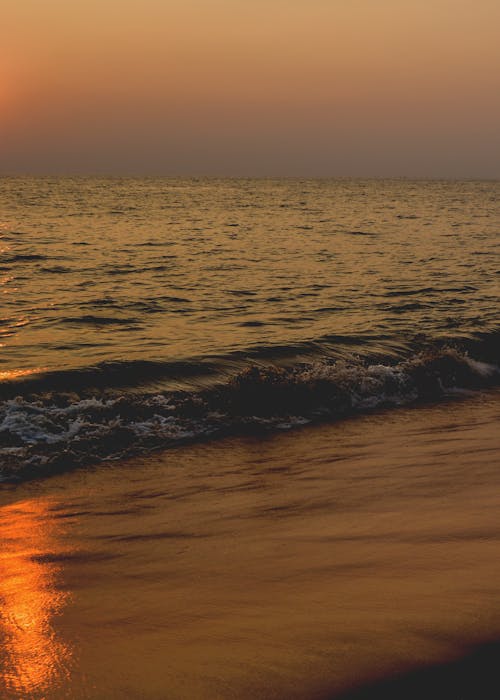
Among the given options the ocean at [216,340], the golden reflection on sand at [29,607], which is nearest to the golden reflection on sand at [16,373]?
the ocean at [216,340]

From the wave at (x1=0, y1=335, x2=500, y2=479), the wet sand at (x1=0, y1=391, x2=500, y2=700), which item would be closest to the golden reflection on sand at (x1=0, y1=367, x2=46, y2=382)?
the wave at (x1=0, y1=335, x2=500, y2=479)

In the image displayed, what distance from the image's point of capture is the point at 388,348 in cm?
1297

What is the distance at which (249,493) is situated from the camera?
6191 millimetres

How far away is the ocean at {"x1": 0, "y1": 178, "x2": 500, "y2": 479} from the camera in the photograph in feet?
30.0

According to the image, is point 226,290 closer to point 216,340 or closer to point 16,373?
point 216,340

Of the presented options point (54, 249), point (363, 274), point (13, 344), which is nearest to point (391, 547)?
point (13, 344)

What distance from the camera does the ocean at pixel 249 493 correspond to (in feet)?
10.2

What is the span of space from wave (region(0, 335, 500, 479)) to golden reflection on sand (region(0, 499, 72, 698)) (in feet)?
6.66

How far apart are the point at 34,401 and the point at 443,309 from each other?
34.7 feet

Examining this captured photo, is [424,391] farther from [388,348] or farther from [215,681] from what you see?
[215,681]

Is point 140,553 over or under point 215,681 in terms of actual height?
under

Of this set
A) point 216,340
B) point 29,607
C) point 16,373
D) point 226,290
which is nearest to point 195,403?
point 16,373

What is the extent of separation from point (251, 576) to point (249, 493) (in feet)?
6.78

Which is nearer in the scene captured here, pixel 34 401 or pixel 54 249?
pixel 34 401
